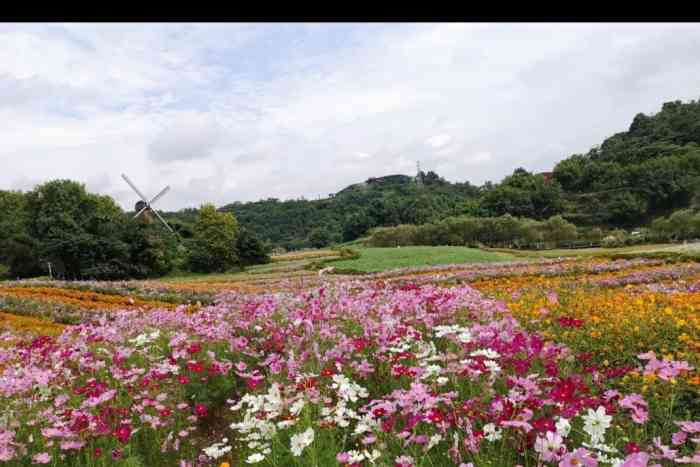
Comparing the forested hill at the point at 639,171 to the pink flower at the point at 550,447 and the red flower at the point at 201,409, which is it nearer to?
the red flower at the point at 201,409

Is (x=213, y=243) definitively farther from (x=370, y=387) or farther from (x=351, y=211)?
(x=370, y=387)

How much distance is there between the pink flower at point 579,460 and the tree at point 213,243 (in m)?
46.1

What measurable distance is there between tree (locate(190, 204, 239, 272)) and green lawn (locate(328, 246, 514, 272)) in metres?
16.4

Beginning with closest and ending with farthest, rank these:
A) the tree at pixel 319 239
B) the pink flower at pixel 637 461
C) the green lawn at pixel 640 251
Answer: the pink flower at pixel 637 461
the green lawn at pixel 640 251
the tree at pixel 319 239

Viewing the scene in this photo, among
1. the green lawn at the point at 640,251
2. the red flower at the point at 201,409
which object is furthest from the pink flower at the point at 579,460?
the green lawn at the point at 640,251

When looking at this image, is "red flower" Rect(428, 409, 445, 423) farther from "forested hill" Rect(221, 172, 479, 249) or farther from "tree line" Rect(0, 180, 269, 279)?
"forested hill" Rect(221, 172, 479, 249)

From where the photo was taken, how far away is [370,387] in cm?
372

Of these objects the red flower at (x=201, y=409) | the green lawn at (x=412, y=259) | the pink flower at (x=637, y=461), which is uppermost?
the pink flower at (x=637, y=461)

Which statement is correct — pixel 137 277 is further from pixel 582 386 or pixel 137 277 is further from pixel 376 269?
pixel 582 386

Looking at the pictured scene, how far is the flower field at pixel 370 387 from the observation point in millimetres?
2305

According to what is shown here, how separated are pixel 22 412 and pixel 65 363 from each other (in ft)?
2.89

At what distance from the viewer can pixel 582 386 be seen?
2.59 metres

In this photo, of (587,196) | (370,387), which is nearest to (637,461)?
(370,387)

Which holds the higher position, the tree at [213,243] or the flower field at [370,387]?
the tree at [213,243]
